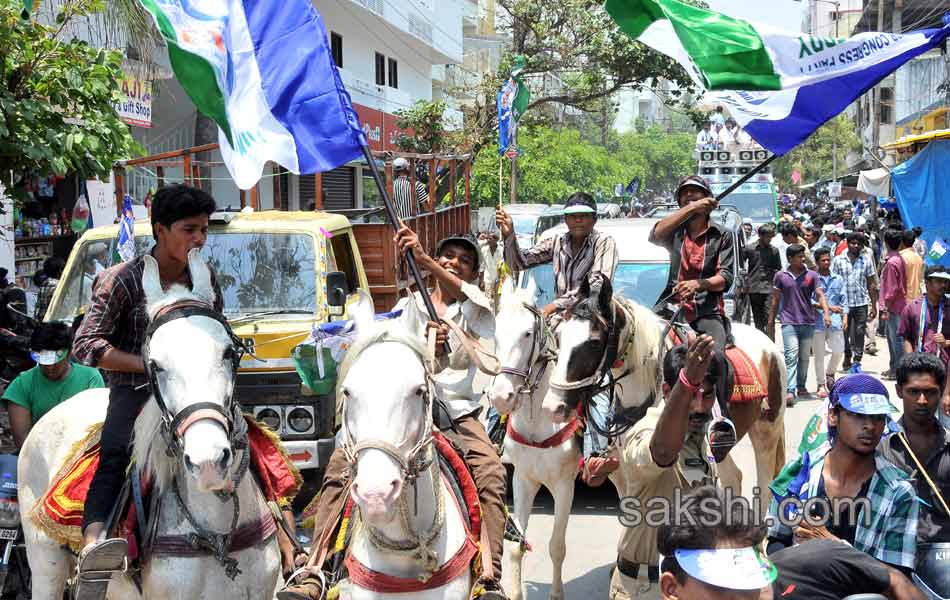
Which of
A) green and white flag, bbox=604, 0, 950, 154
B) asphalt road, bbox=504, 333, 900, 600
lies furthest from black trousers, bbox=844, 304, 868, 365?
green and white flag, bbox=604, 0, 950, 154

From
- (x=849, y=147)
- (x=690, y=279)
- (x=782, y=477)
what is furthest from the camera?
(x=849, y=147)

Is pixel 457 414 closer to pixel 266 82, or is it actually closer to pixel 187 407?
pixel 187 407

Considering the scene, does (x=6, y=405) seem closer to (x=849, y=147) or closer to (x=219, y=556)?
(x=219, y=556)

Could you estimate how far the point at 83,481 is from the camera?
4.73 meters

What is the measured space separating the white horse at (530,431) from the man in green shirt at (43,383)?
2628mm

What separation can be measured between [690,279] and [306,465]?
10.3ft

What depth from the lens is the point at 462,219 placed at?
18938 millimetres

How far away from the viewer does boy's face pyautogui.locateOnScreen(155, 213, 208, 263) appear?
14.9ft

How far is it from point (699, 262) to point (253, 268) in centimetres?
354

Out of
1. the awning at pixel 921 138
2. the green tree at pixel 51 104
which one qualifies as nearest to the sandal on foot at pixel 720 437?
the green tree at pixel 51 104

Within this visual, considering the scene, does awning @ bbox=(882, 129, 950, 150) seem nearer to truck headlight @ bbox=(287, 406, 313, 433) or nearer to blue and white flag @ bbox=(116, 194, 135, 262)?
truck headlight @ bbox=(287, 406, 313, 433)

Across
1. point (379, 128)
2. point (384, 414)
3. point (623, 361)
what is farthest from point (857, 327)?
point (379, 128)

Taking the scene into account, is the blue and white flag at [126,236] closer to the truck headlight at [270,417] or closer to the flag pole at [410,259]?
the truck headlight at [270,417]

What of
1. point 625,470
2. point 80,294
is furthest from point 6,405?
point 625,470
